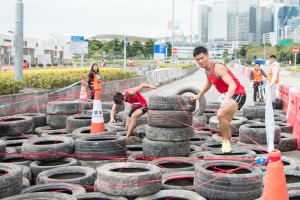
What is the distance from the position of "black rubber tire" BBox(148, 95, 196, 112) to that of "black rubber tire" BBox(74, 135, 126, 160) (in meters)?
0.94

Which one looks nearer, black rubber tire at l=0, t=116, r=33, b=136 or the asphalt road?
black rubber tire at l=0, t=116, r=33, b=136

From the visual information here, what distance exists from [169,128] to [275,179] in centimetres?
350

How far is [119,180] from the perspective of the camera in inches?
201

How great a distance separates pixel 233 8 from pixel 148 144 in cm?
15875

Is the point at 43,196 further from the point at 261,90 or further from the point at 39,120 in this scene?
the point at 261,90

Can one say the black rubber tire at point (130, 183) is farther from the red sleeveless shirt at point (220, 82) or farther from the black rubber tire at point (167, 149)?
the red sleeveless shirt at point (220, 82)

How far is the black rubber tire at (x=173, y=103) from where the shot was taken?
23.3 ft

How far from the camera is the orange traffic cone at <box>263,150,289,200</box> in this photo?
362cm

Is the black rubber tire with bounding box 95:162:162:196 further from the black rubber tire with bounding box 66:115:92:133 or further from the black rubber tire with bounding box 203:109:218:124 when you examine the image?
the black rubber tire with bounding box 203:109:218:124

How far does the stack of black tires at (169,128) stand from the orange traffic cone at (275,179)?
3303 millimetres

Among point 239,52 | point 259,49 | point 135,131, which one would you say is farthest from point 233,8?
point 135,131

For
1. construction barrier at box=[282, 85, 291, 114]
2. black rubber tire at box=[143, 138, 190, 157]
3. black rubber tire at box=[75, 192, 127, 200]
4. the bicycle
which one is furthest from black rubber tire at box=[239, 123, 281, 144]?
the bicycle

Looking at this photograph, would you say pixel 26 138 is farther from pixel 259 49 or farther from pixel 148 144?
pixel 259 49

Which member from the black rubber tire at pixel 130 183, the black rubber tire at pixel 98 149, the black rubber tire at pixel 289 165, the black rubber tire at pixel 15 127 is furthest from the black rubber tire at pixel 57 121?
the black rubber tire at pixel 289 165
